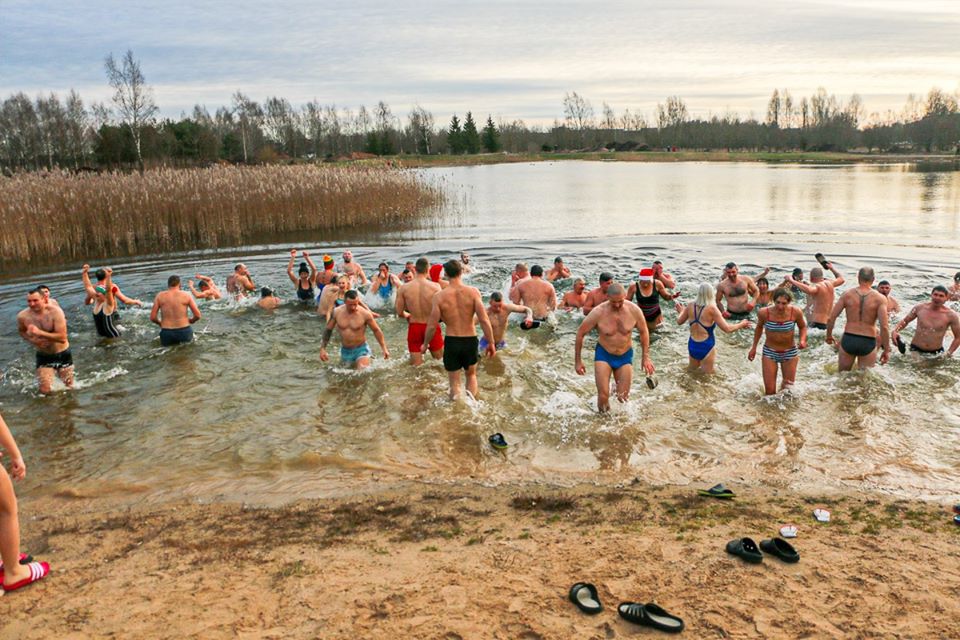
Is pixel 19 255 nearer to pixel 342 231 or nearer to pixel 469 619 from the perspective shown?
pixel 342 231

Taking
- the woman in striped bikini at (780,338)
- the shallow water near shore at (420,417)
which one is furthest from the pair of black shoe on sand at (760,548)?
the woman in striped bikini at (780,338)

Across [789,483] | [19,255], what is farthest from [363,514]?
[19,255]

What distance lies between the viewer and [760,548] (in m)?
4.81

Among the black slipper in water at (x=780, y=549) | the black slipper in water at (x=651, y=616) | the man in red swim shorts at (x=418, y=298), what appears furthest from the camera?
the man in red swim shorts at (x=418, y=298)

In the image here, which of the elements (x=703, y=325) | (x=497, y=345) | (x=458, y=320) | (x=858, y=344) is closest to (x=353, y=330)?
(x=458, y=320)

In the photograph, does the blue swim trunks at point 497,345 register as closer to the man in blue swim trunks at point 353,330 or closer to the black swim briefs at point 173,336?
the man in blue swim trunks at point 353,330

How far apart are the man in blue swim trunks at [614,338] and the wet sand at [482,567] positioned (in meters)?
2.10

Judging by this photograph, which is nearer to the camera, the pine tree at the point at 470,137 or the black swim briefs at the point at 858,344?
the black swim briefs at the point at 858,344

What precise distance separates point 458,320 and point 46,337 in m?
6.16

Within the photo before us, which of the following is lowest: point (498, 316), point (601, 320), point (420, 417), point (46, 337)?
point (420, 417)

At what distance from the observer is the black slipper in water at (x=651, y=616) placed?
152 inches

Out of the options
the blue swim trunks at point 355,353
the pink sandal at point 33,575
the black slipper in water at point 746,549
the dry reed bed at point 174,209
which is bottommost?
the black slipper in water at point 746,549

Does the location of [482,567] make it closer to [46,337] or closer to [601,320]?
[601,320]

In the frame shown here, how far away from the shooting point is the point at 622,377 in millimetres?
8281
